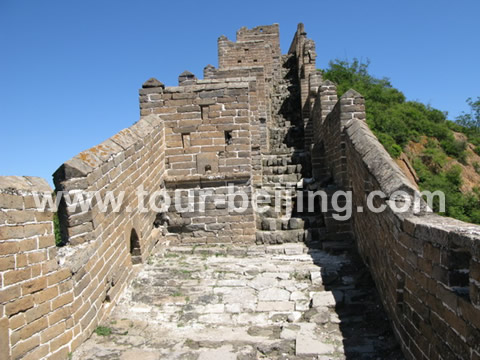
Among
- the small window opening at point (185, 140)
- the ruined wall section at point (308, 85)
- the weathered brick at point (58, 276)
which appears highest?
the ruined wall section at point (308, 85)

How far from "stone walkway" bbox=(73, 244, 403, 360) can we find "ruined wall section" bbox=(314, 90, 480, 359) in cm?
41

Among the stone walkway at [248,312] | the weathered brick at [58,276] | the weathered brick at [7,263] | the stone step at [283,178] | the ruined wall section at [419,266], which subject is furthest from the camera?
the stone step at [283,178]

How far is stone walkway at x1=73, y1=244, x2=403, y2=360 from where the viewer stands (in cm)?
419

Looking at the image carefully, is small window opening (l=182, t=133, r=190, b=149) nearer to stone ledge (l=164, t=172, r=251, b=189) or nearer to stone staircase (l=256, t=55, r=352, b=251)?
stone ledge (l=164, t=172, r=251, b=189)

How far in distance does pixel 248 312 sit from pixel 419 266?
7.97 feet

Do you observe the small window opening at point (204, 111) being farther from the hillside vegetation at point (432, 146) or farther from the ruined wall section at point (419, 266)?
the hillside vegetation at point (432, 146)

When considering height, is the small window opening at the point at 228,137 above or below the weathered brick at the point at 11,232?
above

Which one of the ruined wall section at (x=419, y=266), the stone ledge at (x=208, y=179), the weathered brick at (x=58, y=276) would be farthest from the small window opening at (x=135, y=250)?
the ruined wall section at (x=419, y=266)

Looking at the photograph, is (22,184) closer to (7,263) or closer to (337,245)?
(7,263)

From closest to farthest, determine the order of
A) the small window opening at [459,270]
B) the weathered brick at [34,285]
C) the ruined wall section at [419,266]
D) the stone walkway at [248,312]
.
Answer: the ruined wall section at [419,266]
the small window opening at [459,270]
the weathered brick at [34,285]
the stone walkway at [248,312]

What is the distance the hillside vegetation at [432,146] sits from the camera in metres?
12.6

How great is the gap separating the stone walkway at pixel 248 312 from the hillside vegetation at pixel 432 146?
743cm

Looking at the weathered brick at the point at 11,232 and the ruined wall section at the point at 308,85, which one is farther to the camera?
the ruined wall section at the point at 308,85

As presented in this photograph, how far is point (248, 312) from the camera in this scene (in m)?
5.13
